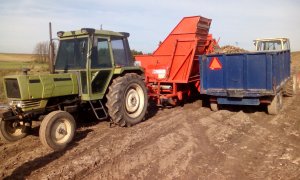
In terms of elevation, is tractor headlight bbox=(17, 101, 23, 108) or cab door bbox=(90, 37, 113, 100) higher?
cab door bbox=(90, 37, 113, 100)

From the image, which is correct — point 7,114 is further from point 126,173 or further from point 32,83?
point 126,173

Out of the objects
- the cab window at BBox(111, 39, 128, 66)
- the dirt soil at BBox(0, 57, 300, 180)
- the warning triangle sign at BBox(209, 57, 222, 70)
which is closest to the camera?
the dirt soil at BBox(0, 57, 300, 180)

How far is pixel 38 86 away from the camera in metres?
6.05

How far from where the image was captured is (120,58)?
7680 millimetres

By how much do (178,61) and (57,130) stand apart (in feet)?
17.3

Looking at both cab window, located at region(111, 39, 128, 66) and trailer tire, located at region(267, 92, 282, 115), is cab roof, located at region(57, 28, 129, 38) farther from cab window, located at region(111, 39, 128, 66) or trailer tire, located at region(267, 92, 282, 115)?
trailer tire, located at region(267, 92, 282, 115)

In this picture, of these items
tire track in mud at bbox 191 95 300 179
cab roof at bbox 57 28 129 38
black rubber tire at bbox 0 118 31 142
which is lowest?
tire track in mud at bbox 191 95 300 179

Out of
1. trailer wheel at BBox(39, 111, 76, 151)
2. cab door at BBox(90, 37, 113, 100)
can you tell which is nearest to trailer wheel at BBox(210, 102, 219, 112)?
cab door at BBox(90, 37, 113, 100)

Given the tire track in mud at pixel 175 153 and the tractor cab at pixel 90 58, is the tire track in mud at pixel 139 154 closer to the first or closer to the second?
the tire track in mud at pixel 175 153

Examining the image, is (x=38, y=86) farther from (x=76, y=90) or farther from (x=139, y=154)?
(x=139, y=154)

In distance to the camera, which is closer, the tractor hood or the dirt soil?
the dirt soil

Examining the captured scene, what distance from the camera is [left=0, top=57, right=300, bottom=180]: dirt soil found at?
4.71 m

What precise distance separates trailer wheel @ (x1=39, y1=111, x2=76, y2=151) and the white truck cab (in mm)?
9250

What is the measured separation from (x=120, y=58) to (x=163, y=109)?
2705mm
